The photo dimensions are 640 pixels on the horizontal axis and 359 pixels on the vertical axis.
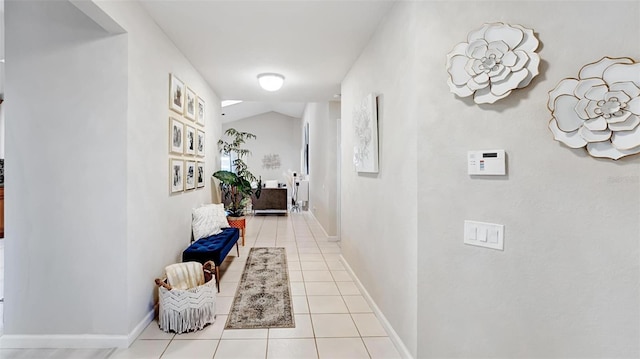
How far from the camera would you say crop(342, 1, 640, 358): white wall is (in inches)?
45.6

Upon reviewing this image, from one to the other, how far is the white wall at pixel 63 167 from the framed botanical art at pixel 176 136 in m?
0.86

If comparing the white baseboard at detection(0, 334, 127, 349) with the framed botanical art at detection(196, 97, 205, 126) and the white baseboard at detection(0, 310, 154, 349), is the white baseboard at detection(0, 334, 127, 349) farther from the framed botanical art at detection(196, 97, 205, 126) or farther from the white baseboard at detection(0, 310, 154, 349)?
the framed botanical art at detection(196, 97, 205, 126)

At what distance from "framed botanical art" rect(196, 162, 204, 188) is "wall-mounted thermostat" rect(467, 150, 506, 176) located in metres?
3.36

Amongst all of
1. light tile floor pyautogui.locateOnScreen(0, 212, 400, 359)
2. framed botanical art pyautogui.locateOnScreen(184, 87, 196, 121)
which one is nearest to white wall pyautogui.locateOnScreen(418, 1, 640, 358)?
light tile floor pyautogui.locateOnScreen(0, 212, 400, 359)

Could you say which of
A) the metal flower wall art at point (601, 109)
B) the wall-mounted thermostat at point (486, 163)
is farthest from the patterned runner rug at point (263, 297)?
the metal flower wall art at point (601, 109)

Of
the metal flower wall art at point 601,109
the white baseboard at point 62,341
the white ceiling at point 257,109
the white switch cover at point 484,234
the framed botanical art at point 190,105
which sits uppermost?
the white ceiling at point 257,109

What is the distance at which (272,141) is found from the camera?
40.1 ft

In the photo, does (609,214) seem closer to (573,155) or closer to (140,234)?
(573,155)

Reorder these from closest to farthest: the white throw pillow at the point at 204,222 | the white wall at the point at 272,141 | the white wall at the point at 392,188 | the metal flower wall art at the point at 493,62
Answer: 1. the metal flower wall art at the point at 493,62
2. the white wall at the point at 392,188
3. the white throw pillow at the point at 204,222
4. the white wall at the point at 272,141

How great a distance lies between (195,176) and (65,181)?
1754 millimetres

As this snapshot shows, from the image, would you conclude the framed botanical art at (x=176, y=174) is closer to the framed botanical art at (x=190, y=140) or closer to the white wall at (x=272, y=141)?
the framed botanical art at (x=190, y=140)

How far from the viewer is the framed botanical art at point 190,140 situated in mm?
3516

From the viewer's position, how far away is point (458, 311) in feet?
5.36

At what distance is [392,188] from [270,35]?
5.96 ft
